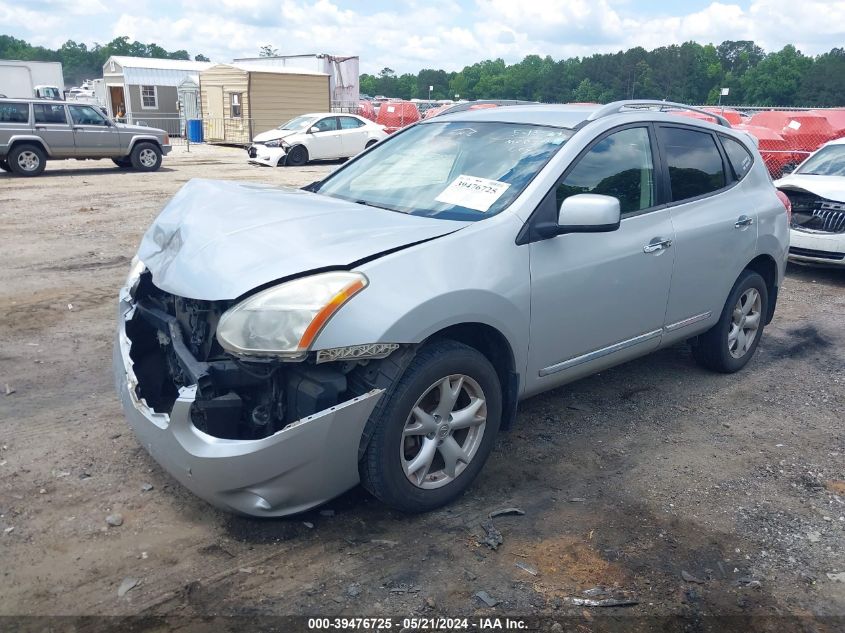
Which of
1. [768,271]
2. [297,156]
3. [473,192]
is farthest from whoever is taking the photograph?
[297,156]

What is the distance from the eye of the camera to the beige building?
2728 cm

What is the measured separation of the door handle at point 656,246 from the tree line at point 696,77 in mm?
43185

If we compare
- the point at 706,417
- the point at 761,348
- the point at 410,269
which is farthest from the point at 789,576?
the point at 761,348

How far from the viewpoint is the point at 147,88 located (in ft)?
102

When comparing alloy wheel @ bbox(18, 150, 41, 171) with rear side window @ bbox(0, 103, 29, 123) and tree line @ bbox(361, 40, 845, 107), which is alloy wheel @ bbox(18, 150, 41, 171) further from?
tree line @ bbox(361, 40, 845, 107)

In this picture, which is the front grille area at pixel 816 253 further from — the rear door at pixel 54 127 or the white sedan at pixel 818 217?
the rear door at pixel 54 127

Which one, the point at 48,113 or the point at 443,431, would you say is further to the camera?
the point at 48,113

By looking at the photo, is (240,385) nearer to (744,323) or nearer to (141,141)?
(744,323)

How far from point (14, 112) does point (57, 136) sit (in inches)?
37.8

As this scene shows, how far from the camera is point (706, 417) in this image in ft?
15.2

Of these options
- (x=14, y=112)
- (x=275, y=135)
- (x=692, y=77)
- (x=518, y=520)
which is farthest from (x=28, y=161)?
(x=692, y=77)

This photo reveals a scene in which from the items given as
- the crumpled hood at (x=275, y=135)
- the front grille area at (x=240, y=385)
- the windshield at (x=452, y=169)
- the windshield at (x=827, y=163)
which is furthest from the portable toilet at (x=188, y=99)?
the front grille area at (x=240, y=385)

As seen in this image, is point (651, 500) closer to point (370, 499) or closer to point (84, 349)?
point (370, 499)

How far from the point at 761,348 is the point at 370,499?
4.02 meters
